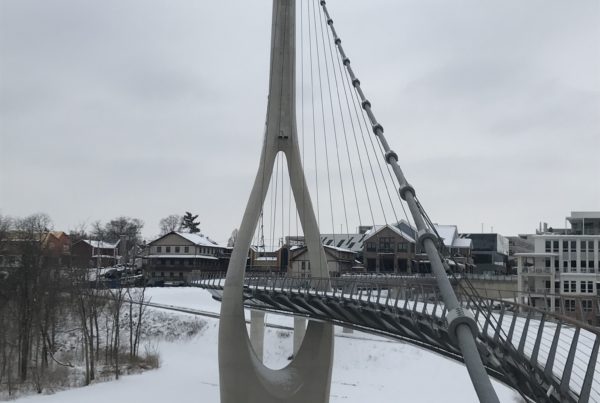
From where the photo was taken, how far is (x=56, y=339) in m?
43.3

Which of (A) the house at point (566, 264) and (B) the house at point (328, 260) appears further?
(B) the house at point (328, 260)

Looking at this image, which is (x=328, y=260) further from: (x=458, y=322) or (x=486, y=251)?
(x=458, y=322)

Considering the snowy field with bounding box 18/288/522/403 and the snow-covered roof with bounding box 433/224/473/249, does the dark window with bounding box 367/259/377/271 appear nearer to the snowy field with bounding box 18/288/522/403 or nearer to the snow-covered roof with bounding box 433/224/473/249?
the snow-covered roof with bounding box 433/224/473/249

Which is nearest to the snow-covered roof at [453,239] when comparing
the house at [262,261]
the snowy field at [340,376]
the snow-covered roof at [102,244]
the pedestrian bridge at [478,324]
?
the house at [262,261]

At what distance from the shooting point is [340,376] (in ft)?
113

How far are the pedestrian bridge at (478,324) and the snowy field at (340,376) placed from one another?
19.8ft

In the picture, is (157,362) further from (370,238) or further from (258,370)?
(370,238)

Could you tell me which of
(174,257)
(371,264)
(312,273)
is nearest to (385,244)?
(371,264)

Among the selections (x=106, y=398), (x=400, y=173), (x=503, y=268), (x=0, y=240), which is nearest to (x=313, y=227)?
(x=106, y=398)

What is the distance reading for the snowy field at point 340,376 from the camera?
2855cm

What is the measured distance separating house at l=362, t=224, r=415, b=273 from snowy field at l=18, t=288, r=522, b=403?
1644 cm

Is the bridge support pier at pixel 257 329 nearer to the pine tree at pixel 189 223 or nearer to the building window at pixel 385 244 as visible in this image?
the building window at pixel 385 244

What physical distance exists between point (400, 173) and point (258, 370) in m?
16.8

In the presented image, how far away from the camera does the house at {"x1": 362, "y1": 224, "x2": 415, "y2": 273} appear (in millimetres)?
58469
